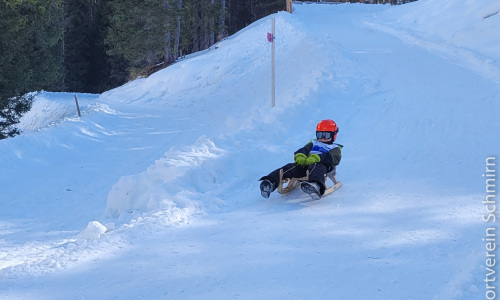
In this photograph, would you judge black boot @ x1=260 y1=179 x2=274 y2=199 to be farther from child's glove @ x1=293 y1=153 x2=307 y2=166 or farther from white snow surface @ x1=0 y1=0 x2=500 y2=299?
child's glove @ x1=293 y1=153 x2=307 y2=166

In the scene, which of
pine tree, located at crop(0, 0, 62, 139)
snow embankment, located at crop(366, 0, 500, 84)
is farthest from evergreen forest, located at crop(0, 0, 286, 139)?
snow embankment, located at crop(366, 0, 500, 84)

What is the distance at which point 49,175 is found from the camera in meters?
11.5

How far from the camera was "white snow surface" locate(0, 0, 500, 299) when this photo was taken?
14.8 feet

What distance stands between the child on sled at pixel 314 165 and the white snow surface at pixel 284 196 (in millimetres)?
274

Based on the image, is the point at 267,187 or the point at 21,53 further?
the point at 21,53

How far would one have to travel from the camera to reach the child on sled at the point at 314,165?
21.3 ft

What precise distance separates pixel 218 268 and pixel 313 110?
750cm

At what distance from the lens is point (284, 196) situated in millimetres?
7160

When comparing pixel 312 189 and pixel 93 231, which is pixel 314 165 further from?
pixel 93 231

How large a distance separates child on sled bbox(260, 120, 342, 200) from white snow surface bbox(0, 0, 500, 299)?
0.90 ft

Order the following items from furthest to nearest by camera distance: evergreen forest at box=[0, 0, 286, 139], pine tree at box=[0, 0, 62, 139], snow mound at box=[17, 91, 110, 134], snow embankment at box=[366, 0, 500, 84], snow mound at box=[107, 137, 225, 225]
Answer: snow mound at box=[17, 91, 110, 134] → evergreen forest at box=[0, 0, 286, 139] → pine tree at box=[0, 0, 62, 139] → snow embankment at box=[366, 0, 500, 84] → snow mound at box=[107, 137, 225, 225]

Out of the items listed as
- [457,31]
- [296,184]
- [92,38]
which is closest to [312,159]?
[296,184]

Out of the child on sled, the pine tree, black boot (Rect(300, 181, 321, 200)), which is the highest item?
the pine tree

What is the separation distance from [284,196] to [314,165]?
732 mm
